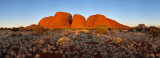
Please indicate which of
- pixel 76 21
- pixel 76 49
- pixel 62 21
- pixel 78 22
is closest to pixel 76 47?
pixel 76 49

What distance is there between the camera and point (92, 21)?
81.4 meters

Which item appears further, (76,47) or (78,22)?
(78,22)

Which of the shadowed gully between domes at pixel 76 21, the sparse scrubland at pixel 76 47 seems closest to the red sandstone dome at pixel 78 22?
the shadowed gully between domes at pixel 76 21

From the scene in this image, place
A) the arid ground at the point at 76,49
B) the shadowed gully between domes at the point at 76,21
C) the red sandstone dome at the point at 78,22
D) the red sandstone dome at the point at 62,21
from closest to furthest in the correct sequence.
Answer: the arid ground at the point at 76,49, the red sandstone dome at the point at 78,22, the shadowed gully between domes at the point at 76,21, the red sandstone dome at the point at 62,21

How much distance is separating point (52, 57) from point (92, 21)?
3030 inches

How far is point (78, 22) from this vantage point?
Answer: 254 feet

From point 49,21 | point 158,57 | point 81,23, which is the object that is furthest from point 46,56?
point 49,21

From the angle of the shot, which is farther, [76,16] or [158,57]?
[76,16]

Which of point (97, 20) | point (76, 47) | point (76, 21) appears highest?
point (97, 20)

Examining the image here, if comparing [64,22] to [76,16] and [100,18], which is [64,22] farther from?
[100,18]

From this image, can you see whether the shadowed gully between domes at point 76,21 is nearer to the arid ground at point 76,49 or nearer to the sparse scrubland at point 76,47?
the sparse scrubland at point 76,47

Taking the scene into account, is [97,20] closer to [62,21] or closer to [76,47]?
[62,21]

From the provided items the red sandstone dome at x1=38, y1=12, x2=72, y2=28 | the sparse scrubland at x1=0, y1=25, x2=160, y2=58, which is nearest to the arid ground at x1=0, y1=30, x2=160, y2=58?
the sparse scrubland at x1=0, y1=25, x2=160, y2=58

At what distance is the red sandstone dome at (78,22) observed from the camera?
76.8 metres
